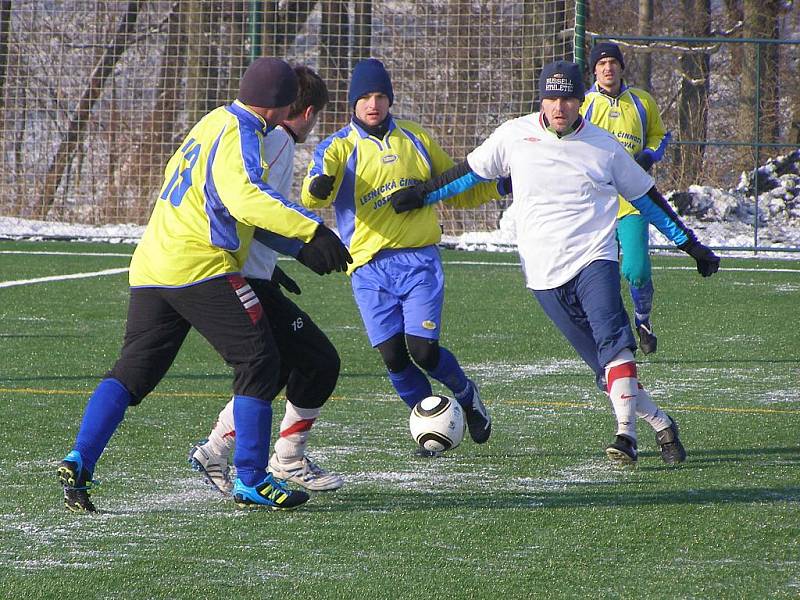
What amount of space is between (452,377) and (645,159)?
370 centimetres

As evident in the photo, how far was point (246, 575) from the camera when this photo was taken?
4.14 metres

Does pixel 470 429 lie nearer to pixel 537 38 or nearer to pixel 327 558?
pixel 327 558

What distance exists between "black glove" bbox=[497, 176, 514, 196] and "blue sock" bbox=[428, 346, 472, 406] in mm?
792

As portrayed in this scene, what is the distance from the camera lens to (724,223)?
18391 mm

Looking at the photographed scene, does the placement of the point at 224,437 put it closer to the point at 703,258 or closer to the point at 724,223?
the point at 703,258

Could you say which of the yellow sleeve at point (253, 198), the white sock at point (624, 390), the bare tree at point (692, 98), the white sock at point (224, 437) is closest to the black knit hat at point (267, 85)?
the yellow sleeve at point (253, 198)

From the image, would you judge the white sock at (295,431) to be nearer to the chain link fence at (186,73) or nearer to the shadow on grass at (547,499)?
Answer: the shadow on grass at (547,499)

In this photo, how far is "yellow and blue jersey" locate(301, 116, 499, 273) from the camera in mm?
6223

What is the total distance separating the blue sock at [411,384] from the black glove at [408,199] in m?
0.73

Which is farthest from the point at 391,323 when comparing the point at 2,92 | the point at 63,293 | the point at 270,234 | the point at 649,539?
the point at 2,92

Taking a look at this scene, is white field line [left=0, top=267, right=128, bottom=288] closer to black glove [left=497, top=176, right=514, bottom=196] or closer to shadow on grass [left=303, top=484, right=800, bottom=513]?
black glove [left=497, top=176, right=514, bottom=196]

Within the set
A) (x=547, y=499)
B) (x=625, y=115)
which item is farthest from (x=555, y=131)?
(x=625, y=115)

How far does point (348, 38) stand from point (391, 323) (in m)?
15.4

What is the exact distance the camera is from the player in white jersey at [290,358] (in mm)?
5234
